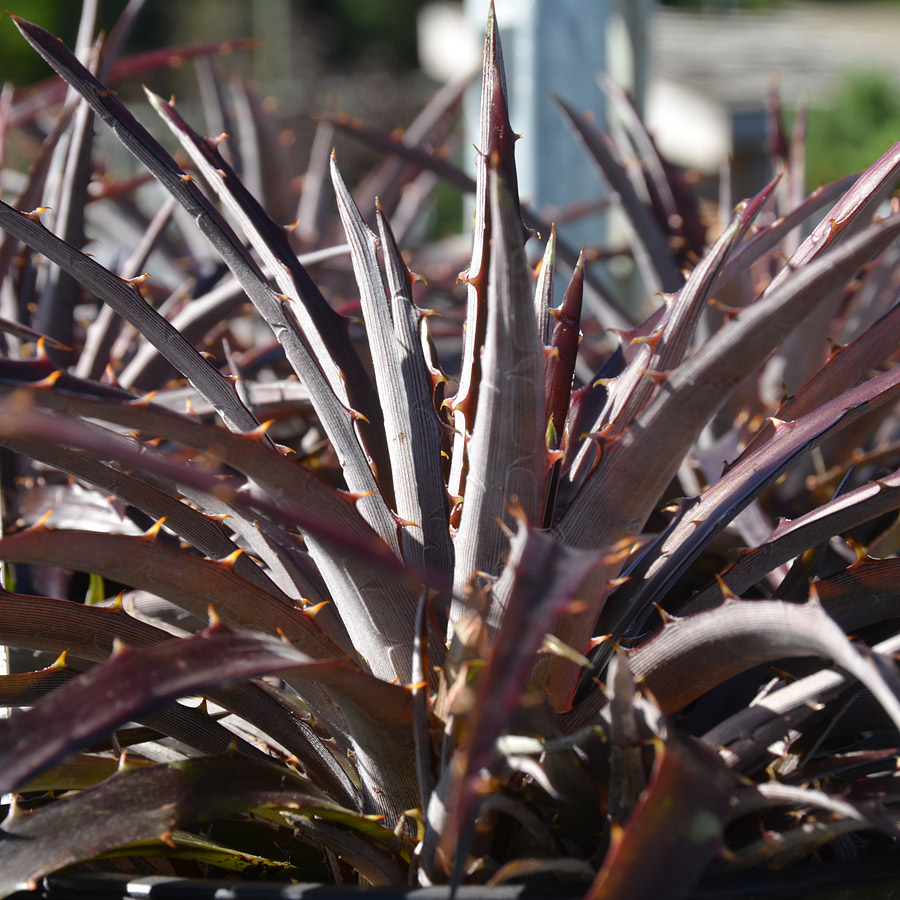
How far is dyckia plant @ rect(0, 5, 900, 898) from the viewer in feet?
1.79

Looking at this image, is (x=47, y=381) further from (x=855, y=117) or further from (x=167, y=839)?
(x=855, y=117)

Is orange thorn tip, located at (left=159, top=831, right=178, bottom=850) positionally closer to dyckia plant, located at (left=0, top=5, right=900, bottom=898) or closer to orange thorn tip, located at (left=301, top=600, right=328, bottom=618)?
dyckia plant, located at (left=0, top=5, right=900, bottom=898)

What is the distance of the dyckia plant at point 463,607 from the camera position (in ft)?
1.79

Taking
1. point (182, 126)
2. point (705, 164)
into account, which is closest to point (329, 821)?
point (182, 126)

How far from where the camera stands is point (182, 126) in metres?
0.89

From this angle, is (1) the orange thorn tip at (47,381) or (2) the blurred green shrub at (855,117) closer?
(1) the orange thorn tip at (47,381)

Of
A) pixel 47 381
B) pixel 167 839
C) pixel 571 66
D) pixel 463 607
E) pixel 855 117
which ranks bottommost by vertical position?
pixel 167 839

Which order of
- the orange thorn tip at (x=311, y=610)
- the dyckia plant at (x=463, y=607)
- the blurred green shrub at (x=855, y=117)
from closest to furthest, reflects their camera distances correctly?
the dyckia plant at (x=463, y=607) < the orange thorn tip at (x=311, y=610) < the blurred green shrub at (x=855, y=117)

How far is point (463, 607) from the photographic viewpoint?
0.67 metres

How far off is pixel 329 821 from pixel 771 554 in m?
0.40

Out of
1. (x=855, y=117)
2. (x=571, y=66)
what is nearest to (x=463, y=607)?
(x=571, y=66)

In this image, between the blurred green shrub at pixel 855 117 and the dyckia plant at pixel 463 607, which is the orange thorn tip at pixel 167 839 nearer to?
the dyckia plant at pixel 463 607

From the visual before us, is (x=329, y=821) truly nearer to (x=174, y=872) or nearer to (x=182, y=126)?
(x=174, y=872)

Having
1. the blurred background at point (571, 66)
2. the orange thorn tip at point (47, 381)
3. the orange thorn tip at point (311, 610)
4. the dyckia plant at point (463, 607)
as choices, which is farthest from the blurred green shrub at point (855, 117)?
the orange thorn tip at point (47, 381)
